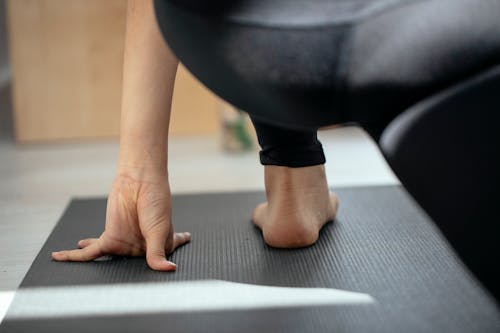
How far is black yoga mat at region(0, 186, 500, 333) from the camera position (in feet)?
3.34

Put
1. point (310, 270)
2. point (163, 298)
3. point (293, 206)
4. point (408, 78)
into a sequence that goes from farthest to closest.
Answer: point (293, 206) < point (310, 270) < point (163, 298) < point (408, 78)

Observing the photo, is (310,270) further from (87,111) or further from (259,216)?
(87,111)

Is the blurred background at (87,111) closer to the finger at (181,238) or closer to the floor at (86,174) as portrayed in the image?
the floor at (86,174)

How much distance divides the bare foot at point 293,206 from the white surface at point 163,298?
0.63 feet

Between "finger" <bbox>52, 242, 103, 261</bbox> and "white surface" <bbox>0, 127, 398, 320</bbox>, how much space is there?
7 cm

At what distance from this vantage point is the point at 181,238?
4.53 feet

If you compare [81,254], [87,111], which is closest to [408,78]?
[81,254]

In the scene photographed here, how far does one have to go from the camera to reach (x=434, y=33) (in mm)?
683

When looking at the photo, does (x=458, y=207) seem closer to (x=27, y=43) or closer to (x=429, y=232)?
(x=429, y=232)

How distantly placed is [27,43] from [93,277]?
5.60 ft

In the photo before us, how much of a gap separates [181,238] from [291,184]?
0.75ft

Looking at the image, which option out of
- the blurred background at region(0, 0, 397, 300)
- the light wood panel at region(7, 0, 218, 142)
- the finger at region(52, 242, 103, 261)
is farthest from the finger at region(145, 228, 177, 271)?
the light wood panel at region(7, 0, 218, 142)

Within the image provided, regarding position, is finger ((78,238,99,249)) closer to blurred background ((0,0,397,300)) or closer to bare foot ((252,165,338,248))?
bare foot ((252,165,338,248))

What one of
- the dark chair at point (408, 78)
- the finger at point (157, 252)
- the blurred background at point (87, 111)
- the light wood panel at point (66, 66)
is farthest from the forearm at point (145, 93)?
the light wood panel at point (66, 66)
